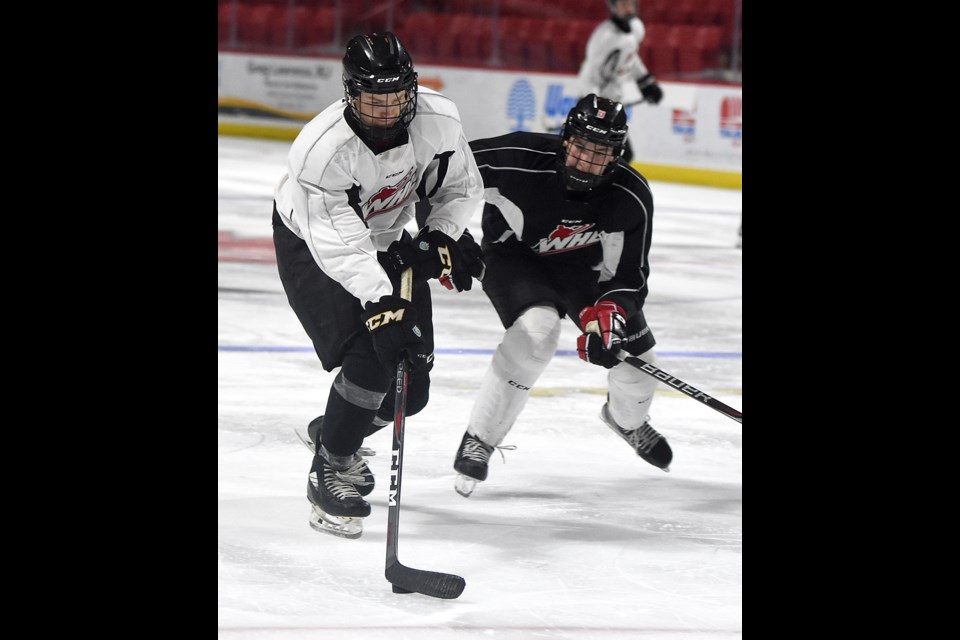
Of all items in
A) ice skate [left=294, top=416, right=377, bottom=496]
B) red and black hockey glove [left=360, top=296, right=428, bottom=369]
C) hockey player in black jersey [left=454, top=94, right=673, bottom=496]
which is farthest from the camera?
hockey player in black jersey [left=454, top=94, right=673, bottom=496]

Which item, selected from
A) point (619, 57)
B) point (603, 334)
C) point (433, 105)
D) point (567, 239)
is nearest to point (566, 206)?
point (567, 239)

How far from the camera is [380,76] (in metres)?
2.53

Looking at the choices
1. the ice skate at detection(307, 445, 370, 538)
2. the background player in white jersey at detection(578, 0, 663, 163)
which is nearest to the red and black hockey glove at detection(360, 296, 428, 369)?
the ice skate at detection(307, 445, 370, 538)

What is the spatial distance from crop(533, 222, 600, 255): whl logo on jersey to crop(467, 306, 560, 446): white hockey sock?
0.63ft

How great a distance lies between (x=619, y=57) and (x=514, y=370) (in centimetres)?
557

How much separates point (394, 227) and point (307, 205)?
1.14ft

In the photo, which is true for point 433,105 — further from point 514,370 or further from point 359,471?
point 359,471

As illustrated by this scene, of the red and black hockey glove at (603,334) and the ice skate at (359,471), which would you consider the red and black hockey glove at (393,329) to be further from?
the red and black hockey glove at (603,334)

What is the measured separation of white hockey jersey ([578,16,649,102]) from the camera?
8.20 m

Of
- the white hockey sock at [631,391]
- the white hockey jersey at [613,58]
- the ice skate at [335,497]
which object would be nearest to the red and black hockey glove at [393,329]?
the ice skate at [335,497]

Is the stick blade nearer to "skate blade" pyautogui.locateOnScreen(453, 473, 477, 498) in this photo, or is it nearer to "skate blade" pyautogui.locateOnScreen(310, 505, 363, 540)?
"skate blade" pyautogui.locateOnScreen(310, 505, 363, 540)

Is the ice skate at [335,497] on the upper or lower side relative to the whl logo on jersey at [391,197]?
lower

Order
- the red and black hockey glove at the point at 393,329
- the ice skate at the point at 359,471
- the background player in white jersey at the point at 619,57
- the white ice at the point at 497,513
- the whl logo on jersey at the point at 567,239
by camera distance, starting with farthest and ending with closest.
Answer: the background player in white jersey at the point at 619,57 < the whl logo on jersey at the point at 567,239 < the ice skate at the point at 359,471 < the red and black hockey glove at the point at 393,329 < the white ice at the point at 497,513

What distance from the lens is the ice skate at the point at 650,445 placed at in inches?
127
